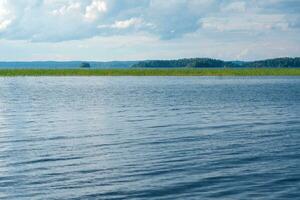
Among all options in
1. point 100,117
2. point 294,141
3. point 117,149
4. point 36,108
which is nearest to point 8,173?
point 117,149

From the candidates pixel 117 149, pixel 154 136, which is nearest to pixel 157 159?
pixel 117 149

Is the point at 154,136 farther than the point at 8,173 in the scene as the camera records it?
Result: Yes

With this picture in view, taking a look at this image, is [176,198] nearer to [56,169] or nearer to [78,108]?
[56,169]

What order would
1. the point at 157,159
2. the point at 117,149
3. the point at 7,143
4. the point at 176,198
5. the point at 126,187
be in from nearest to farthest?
the point at 176,198
the point at 126,187
the point at 157,159
the point at 117,149
the point at 7,143

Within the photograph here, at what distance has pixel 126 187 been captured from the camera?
1873 centimetres

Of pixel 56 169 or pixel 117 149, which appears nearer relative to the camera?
pixel 56 169

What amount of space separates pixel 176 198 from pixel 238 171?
4389mm

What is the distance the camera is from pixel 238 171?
21.1 m

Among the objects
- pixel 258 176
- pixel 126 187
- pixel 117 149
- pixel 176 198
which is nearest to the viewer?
pixel 176 198

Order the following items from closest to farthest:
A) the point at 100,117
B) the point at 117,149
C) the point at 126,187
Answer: the point at 126,187, the point at 117,149, the point at 100,117

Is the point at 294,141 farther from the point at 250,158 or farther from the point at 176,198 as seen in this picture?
the point at 176,198

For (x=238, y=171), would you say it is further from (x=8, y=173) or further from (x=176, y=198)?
(x=8, y=173)

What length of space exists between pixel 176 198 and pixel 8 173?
21.8ft

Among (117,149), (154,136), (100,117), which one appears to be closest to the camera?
(117,149)
